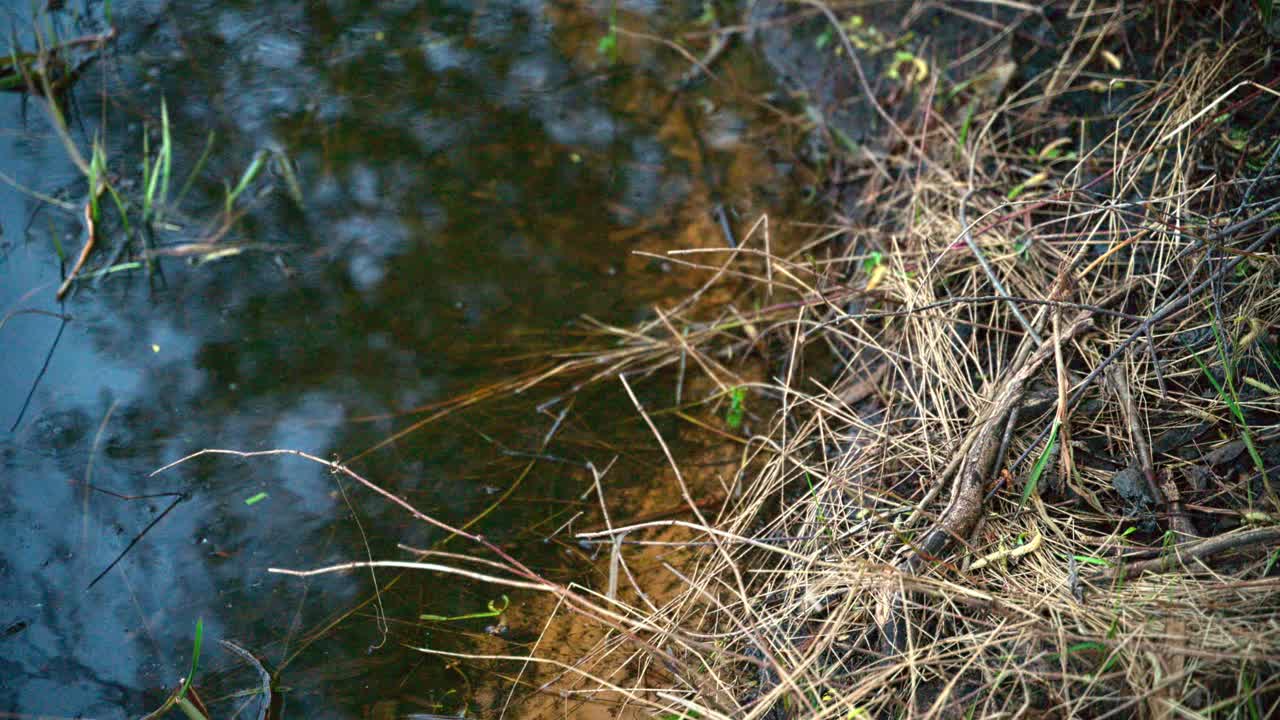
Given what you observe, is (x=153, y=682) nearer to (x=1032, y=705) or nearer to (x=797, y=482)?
(x=797, y=482)

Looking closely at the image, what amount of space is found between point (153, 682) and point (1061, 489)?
6.00 ft

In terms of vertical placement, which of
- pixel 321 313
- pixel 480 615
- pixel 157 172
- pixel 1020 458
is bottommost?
pixel 480 615

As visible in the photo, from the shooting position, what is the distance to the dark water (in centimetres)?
167

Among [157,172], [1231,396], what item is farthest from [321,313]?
[1231,396]

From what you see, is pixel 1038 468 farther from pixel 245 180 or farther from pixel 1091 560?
pixel 245 180

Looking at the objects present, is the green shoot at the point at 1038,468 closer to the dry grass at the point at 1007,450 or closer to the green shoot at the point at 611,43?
the dry grass at the point at 1007,450

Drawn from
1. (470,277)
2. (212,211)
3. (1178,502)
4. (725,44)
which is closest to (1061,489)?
(1178,502)

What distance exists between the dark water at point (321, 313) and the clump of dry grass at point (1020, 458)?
0.31 meters

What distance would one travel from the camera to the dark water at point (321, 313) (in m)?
1.67

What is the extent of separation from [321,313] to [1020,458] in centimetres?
171

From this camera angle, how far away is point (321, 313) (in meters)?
2.15

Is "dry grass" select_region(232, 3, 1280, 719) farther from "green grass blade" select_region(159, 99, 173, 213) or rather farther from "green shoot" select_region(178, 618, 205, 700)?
"green grass blade" select_region(159, 99, 173, 213)

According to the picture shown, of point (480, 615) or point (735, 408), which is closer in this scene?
point (480, 615)

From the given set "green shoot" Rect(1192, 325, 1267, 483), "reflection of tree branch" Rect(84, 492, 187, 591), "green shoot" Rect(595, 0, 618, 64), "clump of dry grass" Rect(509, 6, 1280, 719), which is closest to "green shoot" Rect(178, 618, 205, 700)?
"reflection of tree branch" Rect(84, 492, 187, 591)
